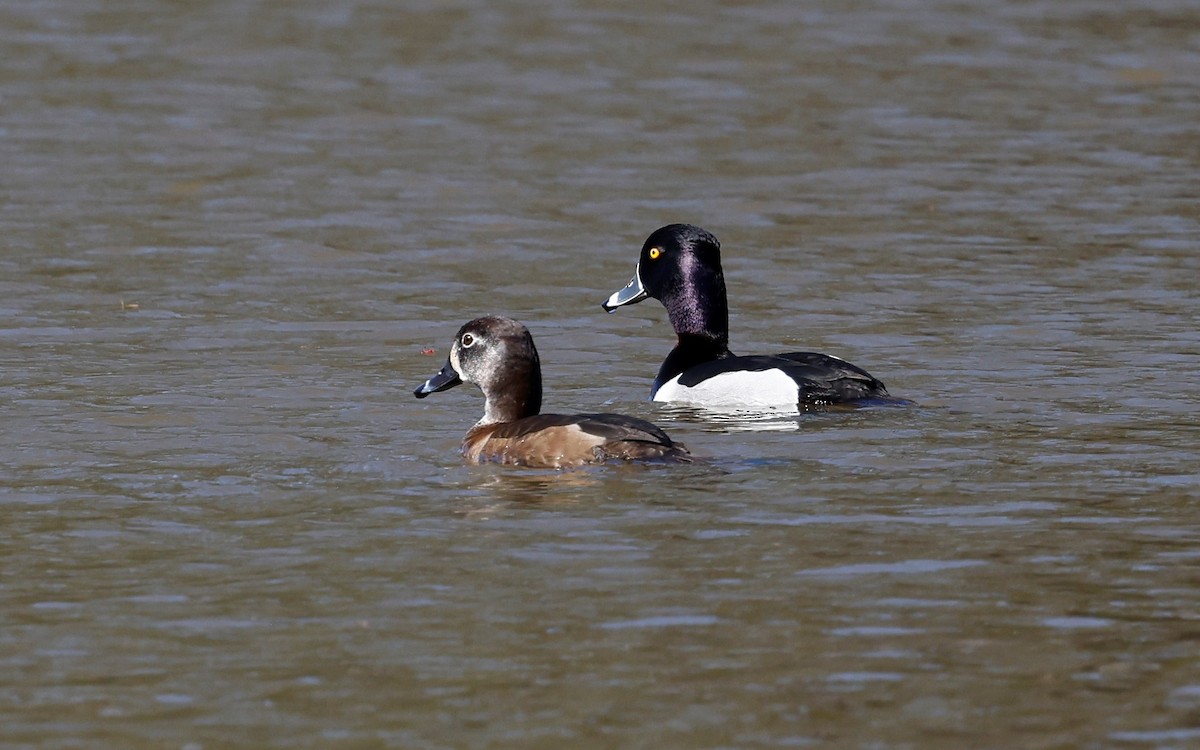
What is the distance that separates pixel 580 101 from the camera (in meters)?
21.2

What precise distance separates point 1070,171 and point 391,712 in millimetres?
13621

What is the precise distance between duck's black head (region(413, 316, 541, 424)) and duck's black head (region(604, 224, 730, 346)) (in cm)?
261

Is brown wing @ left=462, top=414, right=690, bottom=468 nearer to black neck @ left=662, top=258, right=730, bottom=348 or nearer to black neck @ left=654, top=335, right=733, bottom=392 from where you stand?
black neck @ left=654, top=335, right=733, bottom=392

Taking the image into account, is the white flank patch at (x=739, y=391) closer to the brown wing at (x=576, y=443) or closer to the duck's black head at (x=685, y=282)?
the duck's black head at (x=685, y=282)

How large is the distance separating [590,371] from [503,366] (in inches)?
94.8

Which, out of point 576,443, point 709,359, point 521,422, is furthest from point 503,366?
point 709,359

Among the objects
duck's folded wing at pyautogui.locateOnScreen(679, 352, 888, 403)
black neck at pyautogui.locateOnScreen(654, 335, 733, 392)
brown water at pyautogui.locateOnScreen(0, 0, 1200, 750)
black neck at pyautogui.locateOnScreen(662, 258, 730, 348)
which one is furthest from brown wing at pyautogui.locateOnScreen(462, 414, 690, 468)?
black neck at pyautogui.locateOnScreen(662, 258, 730, 348)

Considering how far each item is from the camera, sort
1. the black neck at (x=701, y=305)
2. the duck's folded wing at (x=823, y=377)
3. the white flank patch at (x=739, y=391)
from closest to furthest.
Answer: the duck's folded wing at (x=823, y=377)
the white flank patch at (x=739, y=391)
the black neck at (x=701, y=305)

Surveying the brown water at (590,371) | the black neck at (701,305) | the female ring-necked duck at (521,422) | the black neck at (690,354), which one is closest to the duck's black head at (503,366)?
the female ring-necked duck at (521,422)

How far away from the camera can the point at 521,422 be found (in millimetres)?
9977

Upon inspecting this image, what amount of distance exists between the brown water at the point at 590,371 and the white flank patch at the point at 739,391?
22 centimetres

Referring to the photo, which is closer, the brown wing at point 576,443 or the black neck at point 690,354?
the brown wing at point 576,443

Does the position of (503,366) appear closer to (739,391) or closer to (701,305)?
(739,391)

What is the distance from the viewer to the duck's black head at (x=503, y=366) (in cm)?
1038
